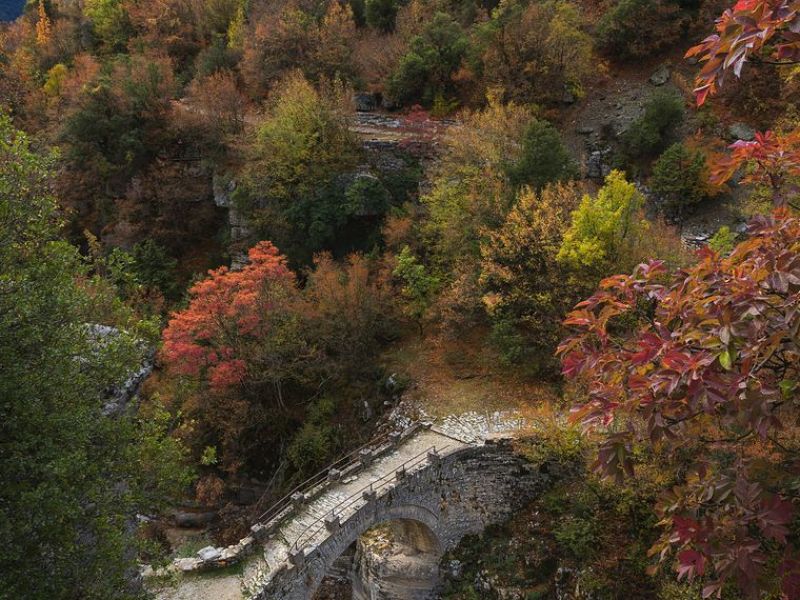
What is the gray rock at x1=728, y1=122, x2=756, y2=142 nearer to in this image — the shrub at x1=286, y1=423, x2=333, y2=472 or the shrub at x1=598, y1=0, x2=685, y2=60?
the shrub at x1=598, y1=0, x2=685, y2=60

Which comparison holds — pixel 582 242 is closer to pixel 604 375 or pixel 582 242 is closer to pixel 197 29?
pixel 604 375

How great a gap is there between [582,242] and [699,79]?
1461 centimetres

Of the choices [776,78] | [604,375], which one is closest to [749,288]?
[604,375]

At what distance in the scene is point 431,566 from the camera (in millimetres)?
19984

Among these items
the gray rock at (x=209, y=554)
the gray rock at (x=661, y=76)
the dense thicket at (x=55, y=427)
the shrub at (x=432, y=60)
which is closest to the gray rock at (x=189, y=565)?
the gray rock at (x=209, y=554)

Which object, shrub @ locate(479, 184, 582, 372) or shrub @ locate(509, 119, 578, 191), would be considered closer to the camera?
shrub @ locate(479, 184, 582, 372)

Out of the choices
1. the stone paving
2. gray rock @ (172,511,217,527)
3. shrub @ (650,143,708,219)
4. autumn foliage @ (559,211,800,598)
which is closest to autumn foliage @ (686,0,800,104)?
autumn foliage @ (559,211,800,598)

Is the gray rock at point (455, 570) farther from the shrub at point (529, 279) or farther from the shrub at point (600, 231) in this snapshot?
the shrub at point (600, 231)

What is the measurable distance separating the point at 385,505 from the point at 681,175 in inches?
790

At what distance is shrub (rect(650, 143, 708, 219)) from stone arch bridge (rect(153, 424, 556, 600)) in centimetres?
1512

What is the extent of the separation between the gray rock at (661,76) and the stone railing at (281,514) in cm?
2543

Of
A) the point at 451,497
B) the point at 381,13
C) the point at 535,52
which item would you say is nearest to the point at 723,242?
the point at 451,497

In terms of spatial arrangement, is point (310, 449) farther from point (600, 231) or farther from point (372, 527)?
point (600, 231)

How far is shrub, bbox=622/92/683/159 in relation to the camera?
28752mm
